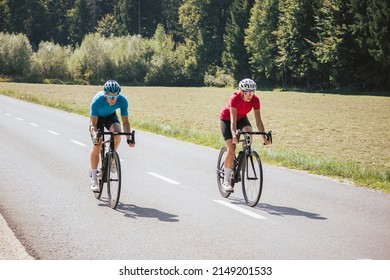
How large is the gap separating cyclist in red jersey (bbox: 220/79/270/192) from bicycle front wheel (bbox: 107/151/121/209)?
175 cm

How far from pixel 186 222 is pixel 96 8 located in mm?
133632

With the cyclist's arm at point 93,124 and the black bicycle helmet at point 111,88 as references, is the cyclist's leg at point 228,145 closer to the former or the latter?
the black bicycle helmet at point 111,88

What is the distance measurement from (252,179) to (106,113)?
97.8 inches

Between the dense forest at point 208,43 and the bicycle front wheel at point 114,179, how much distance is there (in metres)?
47.6

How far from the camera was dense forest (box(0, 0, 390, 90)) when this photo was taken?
57250mm

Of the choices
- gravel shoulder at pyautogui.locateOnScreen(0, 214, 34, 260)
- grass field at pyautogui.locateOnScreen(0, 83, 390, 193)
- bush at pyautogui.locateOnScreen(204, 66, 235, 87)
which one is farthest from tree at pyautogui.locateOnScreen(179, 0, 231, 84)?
gravel shoulder at pyautogui.locateOnScreen(0, 214, 34, 260)

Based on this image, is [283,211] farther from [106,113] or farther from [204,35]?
[204,35]

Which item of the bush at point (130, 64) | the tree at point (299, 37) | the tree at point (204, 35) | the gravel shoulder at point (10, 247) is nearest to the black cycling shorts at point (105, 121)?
the gravel shoulder at point (10, 247)

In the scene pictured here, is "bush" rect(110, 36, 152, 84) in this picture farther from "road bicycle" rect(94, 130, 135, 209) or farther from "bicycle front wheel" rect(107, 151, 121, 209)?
"bicycle front wheel" rect(107, 151, 121, 209)

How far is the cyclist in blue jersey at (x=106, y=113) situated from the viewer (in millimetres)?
7551

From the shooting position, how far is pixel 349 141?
19.7 meters

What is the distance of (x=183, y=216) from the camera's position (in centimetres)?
733

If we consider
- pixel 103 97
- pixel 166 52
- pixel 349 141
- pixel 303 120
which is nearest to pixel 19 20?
pixel 166 52

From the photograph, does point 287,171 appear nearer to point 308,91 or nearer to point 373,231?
point 373,231
